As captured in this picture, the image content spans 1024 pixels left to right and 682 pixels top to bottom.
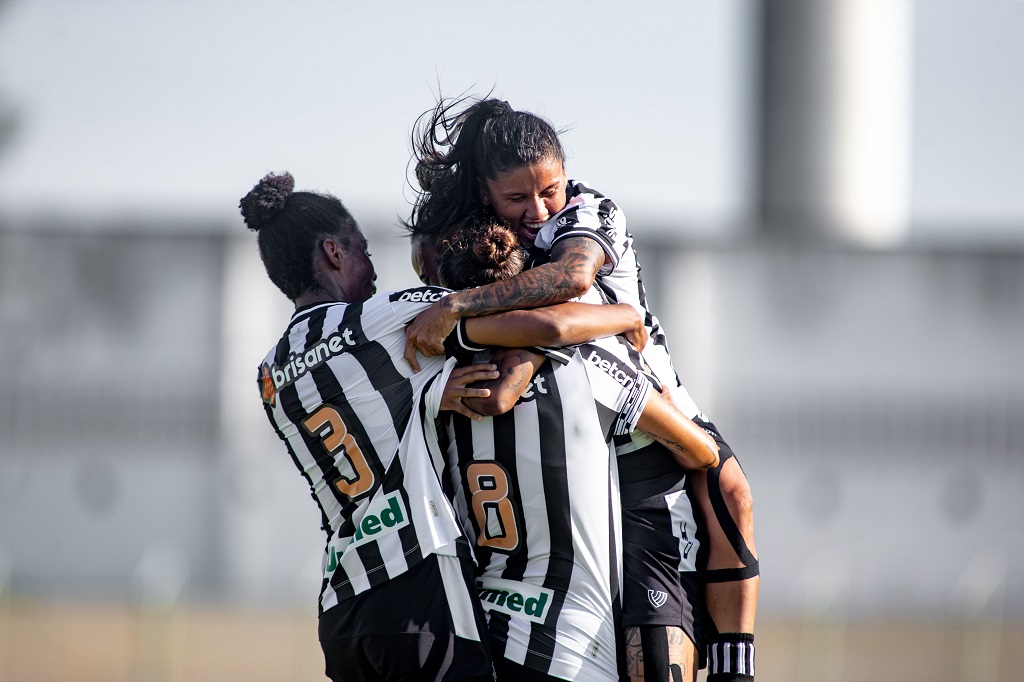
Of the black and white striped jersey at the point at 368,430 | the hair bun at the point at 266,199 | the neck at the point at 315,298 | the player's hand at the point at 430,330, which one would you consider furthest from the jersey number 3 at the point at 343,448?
the hair bun at the point at 266,199

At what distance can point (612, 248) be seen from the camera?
11.7 ft

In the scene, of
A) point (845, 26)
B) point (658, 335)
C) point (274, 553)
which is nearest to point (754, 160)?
point (845, 26)

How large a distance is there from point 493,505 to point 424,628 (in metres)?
0.38

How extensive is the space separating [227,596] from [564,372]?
13286 millimetres

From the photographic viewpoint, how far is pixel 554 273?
3369mm

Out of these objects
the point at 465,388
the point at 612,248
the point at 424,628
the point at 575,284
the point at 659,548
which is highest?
the point at 612,248

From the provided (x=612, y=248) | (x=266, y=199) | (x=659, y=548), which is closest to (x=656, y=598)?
(x=659, y=548)

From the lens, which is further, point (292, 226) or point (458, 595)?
point (292, 226)

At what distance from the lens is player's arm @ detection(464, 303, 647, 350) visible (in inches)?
130

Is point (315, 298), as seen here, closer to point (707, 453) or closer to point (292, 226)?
point (292, 226)

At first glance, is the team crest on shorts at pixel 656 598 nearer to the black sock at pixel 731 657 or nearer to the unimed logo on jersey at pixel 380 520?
the black sock at pixel 731 657

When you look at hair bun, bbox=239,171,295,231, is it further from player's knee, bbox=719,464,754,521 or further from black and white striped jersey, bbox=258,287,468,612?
player's knee, bbox=719,464,754,521

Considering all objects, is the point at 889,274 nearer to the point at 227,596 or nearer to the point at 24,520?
the point at 227,596

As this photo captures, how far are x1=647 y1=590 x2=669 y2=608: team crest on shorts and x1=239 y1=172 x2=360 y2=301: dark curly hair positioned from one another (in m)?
1.35
